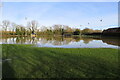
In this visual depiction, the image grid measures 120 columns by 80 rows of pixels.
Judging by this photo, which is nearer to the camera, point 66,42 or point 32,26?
point 66,42

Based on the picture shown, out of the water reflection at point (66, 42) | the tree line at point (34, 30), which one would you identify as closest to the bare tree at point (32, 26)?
the tree line at point (34, 30)

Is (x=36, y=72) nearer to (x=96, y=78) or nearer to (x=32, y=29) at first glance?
(x=96, y=78)

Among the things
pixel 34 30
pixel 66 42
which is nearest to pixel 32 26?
pixel 34 30

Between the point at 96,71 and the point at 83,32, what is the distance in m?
72.3

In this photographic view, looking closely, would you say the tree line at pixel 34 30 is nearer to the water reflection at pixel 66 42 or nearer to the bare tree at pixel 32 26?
the bare tree at pixel 32 26

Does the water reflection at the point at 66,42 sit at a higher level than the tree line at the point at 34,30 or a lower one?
lower

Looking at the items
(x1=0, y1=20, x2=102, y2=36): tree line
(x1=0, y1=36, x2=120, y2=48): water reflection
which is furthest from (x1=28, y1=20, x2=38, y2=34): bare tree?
(x1=0, y1=36, x2=120, y2=48): water reflection

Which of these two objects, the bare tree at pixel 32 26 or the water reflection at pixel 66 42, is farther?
the bare tree at pixel 32 26

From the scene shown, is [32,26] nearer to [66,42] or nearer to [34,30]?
[34,30]

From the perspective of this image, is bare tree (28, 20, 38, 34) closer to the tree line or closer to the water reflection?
the tree line

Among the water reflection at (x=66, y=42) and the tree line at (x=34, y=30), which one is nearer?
the water reflection at (x=66, y=42)

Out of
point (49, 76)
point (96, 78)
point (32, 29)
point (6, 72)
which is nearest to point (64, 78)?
point (49, 76)

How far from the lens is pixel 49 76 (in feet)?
12.0

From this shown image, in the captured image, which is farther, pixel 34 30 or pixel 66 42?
pixel 34 30
